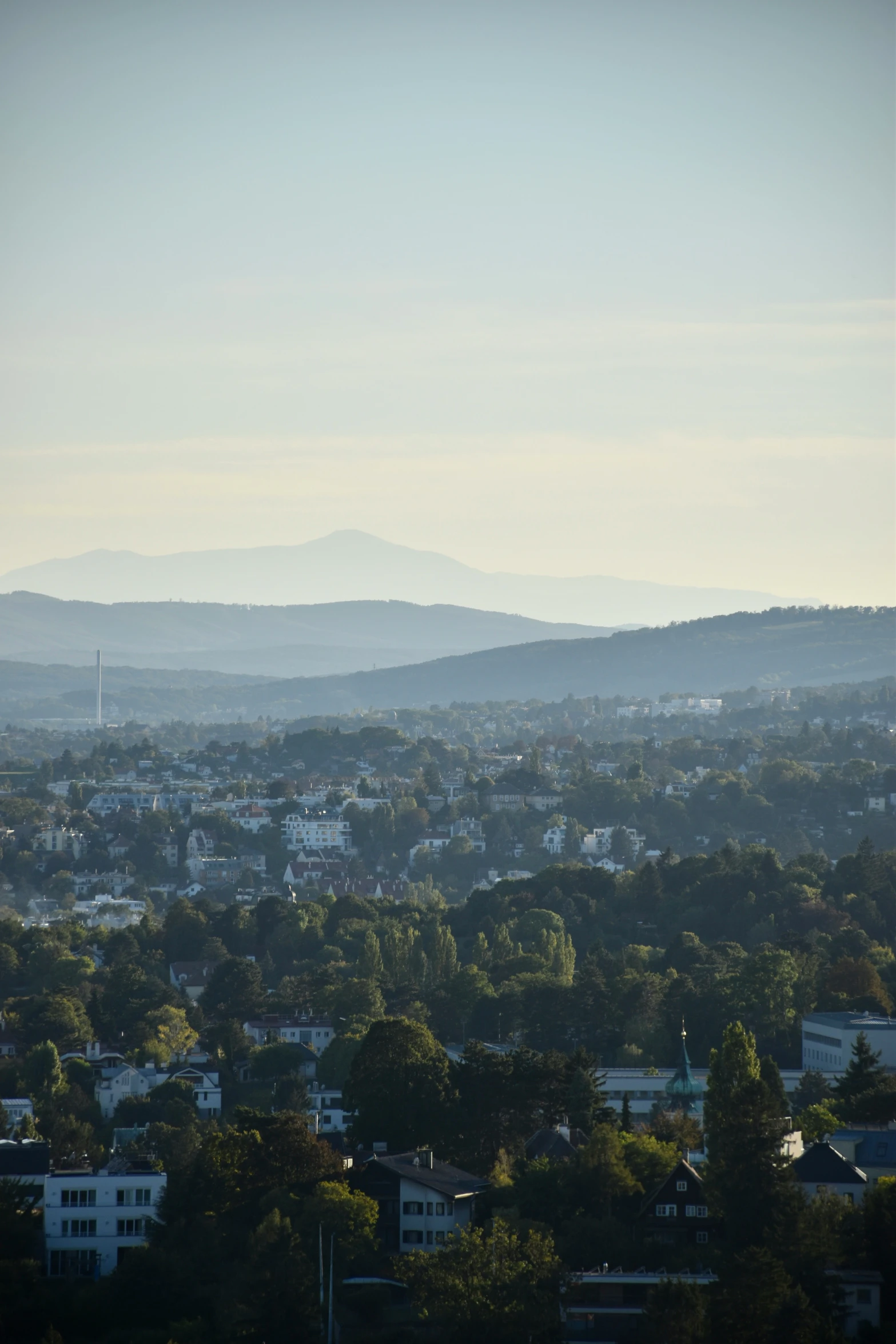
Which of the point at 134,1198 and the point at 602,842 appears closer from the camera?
the point at 134,1198

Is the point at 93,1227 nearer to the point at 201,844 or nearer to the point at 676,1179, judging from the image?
the point at 676,1179

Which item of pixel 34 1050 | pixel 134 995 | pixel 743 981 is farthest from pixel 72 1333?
pixel 134 995

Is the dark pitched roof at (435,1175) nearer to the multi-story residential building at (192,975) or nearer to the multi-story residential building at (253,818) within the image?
the multi-story residential building at (192,975)

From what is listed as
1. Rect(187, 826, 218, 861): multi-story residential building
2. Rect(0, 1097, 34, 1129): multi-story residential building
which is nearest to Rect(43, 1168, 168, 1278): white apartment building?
Rect(0, 1097, 34, 1129): multi-story residential building

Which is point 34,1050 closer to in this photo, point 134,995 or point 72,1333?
point 134,995

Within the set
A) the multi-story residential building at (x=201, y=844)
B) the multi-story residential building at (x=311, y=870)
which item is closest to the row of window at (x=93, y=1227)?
the multi-story residential building at (x=311, y=870)

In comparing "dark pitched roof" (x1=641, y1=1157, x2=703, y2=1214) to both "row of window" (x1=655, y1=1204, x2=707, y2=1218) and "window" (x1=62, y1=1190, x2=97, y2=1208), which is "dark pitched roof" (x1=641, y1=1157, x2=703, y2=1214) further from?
"window" (x1=62, y1=1190, x2=97, y2=1208)

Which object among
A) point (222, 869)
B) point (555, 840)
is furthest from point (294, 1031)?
point (555, 840)

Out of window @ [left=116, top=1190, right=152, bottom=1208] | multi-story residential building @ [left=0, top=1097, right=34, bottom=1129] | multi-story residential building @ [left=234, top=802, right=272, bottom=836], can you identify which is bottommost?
multi-story residential building @ [left=0, top=1097, right=34, bottom=1129]
